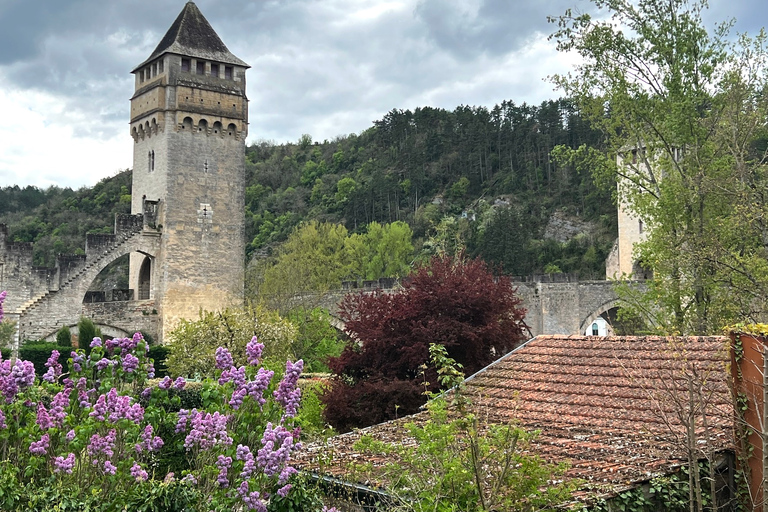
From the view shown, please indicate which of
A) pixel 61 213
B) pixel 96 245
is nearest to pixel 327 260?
pixel 96 245

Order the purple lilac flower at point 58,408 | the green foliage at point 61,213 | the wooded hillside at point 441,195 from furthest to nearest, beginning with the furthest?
the green foliage at point 61,213 < the wooded hillside at point 441,195 < the purple lilac flower at point 58,408

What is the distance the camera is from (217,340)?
1995 centimetres

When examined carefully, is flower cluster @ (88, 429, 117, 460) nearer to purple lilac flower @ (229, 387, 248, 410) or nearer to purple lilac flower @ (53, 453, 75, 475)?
purple lilac flower @ (53, 453, 75, 475)

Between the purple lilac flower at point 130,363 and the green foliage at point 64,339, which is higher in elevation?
the purple lilac flower at point 130,363

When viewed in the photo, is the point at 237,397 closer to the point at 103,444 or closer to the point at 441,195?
the point at 103,444

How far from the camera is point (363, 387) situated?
37.8 ft

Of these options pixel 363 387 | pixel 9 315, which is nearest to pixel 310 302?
pixel 9 315

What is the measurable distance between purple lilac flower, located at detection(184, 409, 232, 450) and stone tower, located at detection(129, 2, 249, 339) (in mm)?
22463

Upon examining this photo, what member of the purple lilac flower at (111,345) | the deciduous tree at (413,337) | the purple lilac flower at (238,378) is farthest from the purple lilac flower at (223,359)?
the deciduous tree at (413,337)

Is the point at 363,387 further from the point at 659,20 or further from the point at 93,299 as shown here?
the point at 93,299

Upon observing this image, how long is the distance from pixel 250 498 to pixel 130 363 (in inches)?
57.7

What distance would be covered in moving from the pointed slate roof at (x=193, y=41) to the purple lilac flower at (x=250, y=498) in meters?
25.2

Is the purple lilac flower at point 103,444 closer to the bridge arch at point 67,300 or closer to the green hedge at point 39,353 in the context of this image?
the green hedge at point 39,353

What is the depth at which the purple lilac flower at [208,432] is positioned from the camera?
541cm
